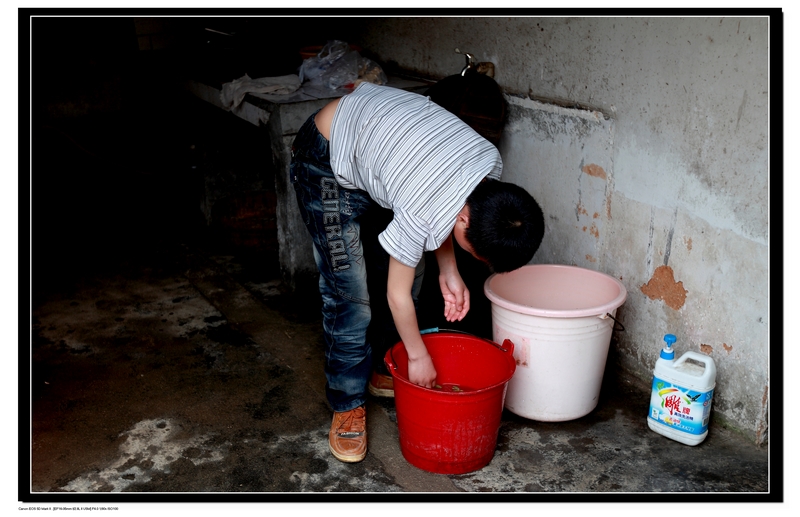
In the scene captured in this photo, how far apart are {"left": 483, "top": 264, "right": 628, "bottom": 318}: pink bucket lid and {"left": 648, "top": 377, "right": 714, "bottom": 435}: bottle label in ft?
1.41

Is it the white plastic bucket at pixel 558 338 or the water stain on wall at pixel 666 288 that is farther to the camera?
the water stain on wall at pixel 666 288

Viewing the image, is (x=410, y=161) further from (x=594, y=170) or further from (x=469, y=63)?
(x=469, y=63)

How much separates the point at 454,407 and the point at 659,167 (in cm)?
127

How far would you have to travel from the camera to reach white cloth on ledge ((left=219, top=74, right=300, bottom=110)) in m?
4.21

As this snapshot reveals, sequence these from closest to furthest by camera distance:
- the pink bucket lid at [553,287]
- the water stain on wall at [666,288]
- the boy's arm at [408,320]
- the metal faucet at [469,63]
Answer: the boy's arm at [408,320] < the water stain on wall at [666,288] < the pink bucket lid at [553,287] < the metal faucet at [469,63]

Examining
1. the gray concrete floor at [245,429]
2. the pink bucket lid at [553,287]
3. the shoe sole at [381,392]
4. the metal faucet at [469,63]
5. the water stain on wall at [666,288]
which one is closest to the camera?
the gray concrete floor at [245,429]

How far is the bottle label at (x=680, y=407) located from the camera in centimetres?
277

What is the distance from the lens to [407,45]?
174 inches

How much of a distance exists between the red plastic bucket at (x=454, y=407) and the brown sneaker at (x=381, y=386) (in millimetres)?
388

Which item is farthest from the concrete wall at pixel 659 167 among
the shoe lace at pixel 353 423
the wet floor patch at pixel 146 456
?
the wet floor patch at pixel 146 456

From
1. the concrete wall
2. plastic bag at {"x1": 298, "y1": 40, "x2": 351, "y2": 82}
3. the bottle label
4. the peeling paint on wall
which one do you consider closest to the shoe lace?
the bottle label

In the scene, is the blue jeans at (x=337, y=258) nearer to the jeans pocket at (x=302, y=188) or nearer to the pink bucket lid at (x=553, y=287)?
the jeans pocket at (x=302, y=188)

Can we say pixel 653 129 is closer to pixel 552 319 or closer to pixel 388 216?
pixel 552 319

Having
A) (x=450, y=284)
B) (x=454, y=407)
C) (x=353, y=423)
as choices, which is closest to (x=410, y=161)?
(x=450, y=284)
